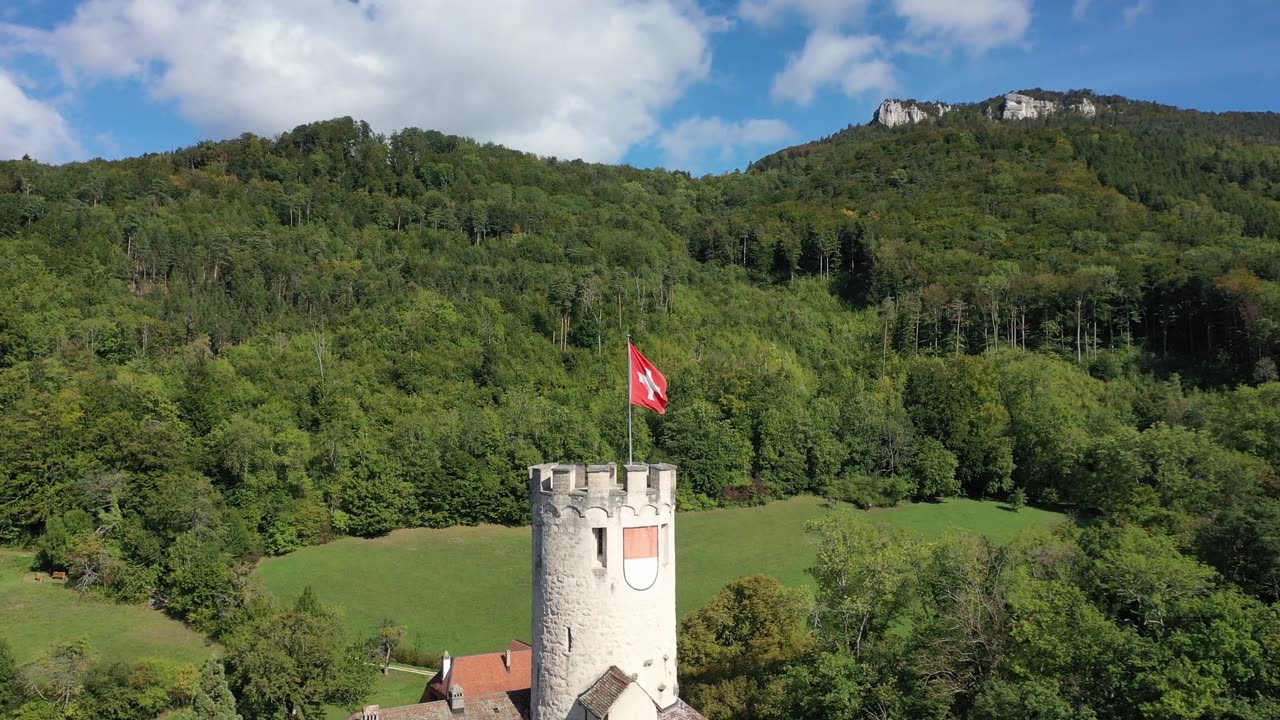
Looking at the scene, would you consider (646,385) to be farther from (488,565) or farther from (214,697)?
→ (488,565)

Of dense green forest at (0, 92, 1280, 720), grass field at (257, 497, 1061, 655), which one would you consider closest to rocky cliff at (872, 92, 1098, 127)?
dense green forest at (0, 92, 1280, 720)

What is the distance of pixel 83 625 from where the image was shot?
4766cm

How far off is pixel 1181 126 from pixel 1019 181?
61348 millimetres

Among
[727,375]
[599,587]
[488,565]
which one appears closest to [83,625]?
[488,565]

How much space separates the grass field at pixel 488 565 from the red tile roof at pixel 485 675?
8.48 metres

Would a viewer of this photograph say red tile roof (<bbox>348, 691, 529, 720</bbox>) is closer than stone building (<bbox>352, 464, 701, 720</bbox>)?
No

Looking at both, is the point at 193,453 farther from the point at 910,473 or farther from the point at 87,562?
the point at 910,473

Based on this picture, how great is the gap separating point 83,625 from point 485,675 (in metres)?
29.5

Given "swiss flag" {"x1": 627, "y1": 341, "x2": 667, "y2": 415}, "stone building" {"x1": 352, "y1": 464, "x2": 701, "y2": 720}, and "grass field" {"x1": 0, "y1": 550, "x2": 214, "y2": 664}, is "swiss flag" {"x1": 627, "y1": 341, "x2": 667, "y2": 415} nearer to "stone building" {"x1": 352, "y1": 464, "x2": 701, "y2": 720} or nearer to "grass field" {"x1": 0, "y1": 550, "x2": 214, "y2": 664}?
"stone building" {"x1": 352, "y1": 464, "x2": 701, "y2": 720}

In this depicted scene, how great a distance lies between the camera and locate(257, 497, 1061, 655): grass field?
4806 cm

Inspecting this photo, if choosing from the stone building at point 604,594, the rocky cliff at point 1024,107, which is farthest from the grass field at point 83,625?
the rocky cliff at point 1024,107

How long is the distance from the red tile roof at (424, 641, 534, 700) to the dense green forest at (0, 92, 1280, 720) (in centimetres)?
455

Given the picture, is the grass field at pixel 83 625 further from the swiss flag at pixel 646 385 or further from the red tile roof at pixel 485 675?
the swiss flag at pixel 646 385

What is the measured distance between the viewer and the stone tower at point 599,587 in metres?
18.7
